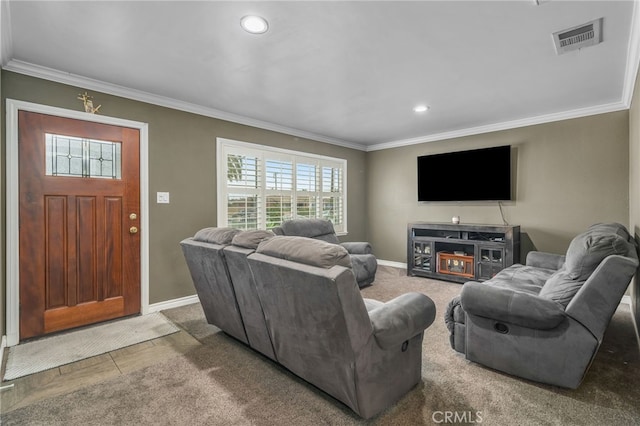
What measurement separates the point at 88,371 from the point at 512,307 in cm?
290

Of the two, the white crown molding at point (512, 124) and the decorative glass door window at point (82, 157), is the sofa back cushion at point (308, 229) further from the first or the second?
the white crown molding at point (512, 124)

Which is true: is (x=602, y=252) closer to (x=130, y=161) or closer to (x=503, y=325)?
(x=503, y=325)

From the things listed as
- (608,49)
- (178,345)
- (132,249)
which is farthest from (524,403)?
(132,249)

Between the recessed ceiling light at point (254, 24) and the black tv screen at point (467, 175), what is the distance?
147 inches

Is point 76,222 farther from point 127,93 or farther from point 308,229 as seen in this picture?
point 308,229

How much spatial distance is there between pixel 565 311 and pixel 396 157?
13.7ft

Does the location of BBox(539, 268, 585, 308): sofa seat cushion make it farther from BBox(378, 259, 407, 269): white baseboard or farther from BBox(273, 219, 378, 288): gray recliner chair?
BBox(378, 259, 407, 269): white baseboard

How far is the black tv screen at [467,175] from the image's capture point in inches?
175

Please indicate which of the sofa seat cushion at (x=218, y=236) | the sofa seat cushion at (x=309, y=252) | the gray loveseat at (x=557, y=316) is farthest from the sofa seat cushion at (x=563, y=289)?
the sofa seat cushion at (x=218, y=236)

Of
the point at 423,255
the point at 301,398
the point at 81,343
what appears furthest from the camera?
the point at 423,255

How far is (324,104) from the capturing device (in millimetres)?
3682

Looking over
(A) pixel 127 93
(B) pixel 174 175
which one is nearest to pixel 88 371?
(B) pixel 174 175

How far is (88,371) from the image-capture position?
2.19m

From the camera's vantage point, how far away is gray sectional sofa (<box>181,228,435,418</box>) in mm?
1433
